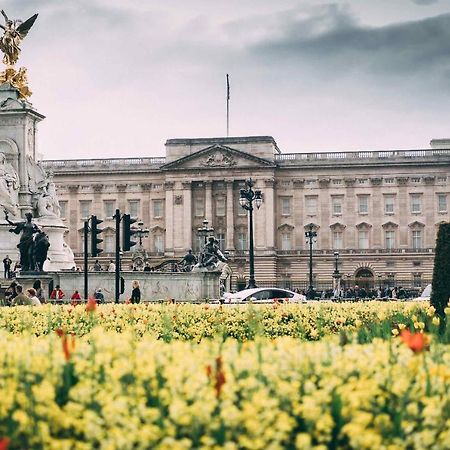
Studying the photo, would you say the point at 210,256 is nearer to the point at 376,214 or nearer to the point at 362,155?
the point at 376,214

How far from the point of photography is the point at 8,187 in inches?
1609

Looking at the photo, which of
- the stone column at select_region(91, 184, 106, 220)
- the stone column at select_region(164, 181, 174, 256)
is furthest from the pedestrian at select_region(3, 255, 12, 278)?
Answer: the stone column at select_region(91, 184, 106, 220)

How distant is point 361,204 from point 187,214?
58.6 feet

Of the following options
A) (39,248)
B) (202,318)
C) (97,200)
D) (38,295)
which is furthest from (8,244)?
(97,200)

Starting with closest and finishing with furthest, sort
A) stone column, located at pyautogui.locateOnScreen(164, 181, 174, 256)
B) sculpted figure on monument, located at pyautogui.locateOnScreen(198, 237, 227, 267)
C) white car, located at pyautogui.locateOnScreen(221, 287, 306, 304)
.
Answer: white car, located at pyautogui.locateOnScreen(221, 287, 306, 304), sculpted figure on monument, located at pyautogui.locateOnScreen(198, 237, 227, 267), stone column, located at pyautogui.locateOnScreen(164, 181, 174, 256)

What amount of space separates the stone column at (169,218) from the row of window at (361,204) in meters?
11.3

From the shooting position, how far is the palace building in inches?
3932

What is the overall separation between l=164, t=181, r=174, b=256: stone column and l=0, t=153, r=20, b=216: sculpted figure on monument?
2366 inches

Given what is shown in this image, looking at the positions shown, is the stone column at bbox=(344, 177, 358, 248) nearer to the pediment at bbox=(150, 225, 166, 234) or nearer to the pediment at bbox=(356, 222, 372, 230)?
the pediment at bbox=(356, 222, 372, 230)

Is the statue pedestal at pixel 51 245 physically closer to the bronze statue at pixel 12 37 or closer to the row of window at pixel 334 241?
the bronze statue at pixel 12 37

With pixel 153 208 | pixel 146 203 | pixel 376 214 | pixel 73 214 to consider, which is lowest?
pixel 376 214

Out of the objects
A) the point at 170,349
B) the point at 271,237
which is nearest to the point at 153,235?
the point at 271,237

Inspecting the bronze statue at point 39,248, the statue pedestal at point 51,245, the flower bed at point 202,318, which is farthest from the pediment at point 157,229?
the flower bed at point 202,318

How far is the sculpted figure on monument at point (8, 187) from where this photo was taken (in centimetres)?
4069
